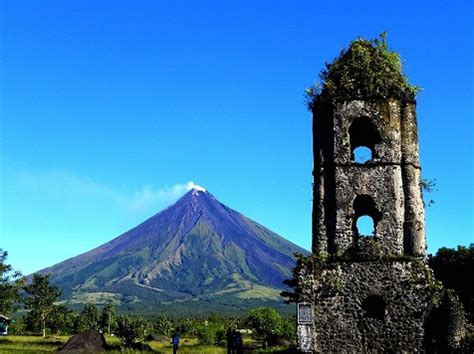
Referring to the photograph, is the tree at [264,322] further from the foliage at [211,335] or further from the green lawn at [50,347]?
the green lawn at [50,347]

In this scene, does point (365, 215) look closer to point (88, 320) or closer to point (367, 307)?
point (367, 307)

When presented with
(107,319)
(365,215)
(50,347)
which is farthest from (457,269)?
(107,319)

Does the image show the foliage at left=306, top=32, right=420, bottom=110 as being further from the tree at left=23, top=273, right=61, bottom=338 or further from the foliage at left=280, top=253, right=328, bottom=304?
the tree at left=23, top=273, right=61, bottom=338

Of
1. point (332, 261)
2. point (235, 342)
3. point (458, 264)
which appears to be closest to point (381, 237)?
point (332, 261)

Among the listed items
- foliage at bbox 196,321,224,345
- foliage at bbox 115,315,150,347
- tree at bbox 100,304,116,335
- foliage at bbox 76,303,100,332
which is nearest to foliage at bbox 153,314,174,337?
tree at bbox 100,304,116,335

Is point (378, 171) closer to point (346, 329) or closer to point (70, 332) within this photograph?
point (346, 329)

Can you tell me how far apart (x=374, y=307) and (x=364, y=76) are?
6.29m

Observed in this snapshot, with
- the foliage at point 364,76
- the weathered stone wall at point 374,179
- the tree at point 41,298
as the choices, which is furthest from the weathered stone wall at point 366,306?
the tree at point 41,298

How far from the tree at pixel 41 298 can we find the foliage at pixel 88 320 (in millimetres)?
3447

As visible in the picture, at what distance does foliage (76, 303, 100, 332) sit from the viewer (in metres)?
66.9

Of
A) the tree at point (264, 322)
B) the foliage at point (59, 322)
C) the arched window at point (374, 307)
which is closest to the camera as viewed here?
the arched window at point (374, 307)

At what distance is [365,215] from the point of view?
56.7 ft

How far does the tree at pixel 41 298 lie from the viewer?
64.5 meters

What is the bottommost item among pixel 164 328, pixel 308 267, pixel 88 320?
pixel 164 328
